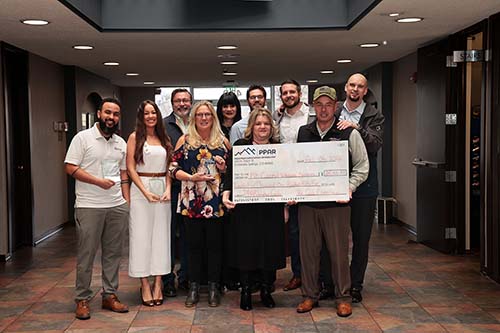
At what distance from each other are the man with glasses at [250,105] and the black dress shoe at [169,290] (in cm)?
121

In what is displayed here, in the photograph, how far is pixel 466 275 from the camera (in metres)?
5.66

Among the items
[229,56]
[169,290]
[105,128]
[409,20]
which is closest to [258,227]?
[169,290]

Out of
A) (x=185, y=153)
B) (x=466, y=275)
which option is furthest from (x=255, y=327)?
(x=466, y=275)

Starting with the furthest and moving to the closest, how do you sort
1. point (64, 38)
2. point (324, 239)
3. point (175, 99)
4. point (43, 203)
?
point (43, 203), point (64, 38), point (175, 99), point (324, 239)

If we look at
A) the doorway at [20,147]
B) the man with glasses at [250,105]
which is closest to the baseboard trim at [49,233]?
Answer: the doorway at [20,147]

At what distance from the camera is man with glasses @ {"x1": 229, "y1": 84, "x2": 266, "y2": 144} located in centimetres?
496

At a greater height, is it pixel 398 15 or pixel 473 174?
pixel 398 15

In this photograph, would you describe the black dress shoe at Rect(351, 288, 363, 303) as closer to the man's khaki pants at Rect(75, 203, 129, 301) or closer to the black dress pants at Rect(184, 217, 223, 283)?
the black dress pants at Rect(184, 217, 223, 283)

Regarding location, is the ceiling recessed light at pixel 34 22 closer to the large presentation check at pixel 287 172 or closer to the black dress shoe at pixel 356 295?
the large presentation check at pixel 287 172

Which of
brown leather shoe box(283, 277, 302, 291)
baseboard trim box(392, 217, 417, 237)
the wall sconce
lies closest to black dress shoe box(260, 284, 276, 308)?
brown leather shoe box(283, 277, 302, 291)

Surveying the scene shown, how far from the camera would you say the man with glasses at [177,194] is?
16.4 feet

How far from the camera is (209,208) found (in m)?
4.53

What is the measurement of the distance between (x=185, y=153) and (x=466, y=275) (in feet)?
9.15

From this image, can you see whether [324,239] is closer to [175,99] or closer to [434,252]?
[175,99]
